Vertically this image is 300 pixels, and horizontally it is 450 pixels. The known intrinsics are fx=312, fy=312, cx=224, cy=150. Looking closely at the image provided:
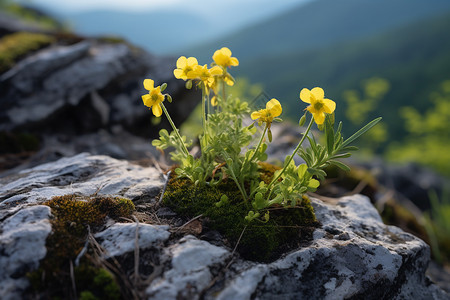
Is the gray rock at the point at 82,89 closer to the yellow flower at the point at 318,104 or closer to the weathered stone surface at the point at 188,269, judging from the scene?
the weathered stone surface at the point at 188,269

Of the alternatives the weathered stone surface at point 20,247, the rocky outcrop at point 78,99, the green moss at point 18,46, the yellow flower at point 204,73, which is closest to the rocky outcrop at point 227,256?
the weathered stone surface at point 20,247

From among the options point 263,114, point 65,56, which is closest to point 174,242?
point 263,114

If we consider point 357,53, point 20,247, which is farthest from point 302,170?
point 357,53

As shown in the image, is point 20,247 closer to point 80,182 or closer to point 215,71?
point 80,182

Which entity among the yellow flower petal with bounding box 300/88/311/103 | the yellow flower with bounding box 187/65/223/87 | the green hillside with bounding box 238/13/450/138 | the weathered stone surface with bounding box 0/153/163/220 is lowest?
the green hillside with bounding box 238/13/450/138

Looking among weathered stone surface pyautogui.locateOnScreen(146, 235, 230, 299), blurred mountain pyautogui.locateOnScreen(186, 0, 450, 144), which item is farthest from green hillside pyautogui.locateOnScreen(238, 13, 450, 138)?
weathered stone surface pyautogui.locateOnScreen(146, 235, 230, 299)

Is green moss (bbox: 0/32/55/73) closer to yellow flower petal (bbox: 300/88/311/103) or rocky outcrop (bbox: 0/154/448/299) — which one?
rocky outcrop (bbox: 0/154/448/299)

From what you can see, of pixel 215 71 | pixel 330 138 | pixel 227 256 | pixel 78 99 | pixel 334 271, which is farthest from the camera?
pixel 78 99

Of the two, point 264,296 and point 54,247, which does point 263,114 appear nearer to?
point 264,296
